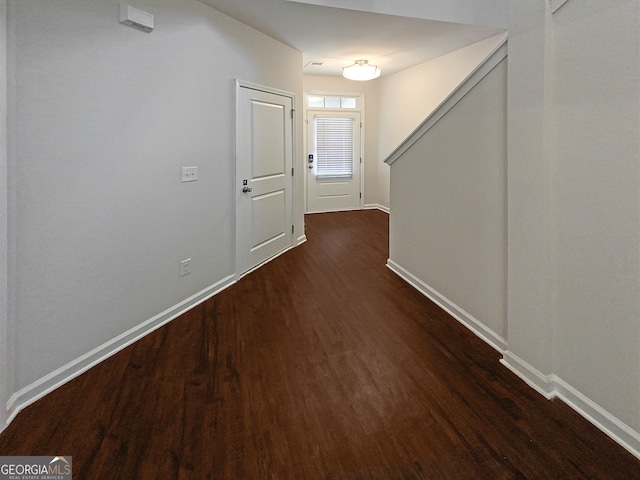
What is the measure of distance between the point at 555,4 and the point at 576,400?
1898 millimetres

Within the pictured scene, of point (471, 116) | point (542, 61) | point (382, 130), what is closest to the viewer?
point (542, 61)

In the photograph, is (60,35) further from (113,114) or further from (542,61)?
(542,61)

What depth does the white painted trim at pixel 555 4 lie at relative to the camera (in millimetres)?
1835

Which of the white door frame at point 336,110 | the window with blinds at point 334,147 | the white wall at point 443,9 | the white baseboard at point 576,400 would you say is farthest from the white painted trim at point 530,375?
the window with blinds at point 334,147

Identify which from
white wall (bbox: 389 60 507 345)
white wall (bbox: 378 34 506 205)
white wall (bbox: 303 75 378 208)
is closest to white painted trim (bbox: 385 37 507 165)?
white wall (bbox: 389 60 507 345)

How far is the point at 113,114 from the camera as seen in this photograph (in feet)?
8.10

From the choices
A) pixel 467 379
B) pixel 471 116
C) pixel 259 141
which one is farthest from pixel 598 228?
pixel 259 141

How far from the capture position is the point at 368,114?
7945mm

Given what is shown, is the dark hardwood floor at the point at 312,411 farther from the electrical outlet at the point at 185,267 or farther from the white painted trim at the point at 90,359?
the electrical outlet at the point at 185,267

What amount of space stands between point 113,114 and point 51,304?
46.9 inches

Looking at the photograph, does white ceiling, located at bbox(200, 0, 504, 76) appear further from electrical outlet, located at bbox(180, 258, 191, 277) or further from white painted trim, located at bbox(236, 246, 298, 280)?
white painted trim, located at bbox(236, 246, 298, 280)

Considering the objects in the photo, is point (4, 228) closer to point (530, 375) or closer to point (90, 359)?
point (90, 359)

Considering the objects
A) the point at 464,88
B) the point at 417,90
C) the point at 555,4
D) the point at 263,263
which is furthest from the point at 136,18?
the point at 417,90

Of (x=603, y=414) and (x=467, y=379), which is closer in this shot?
(x=603, y=414)
